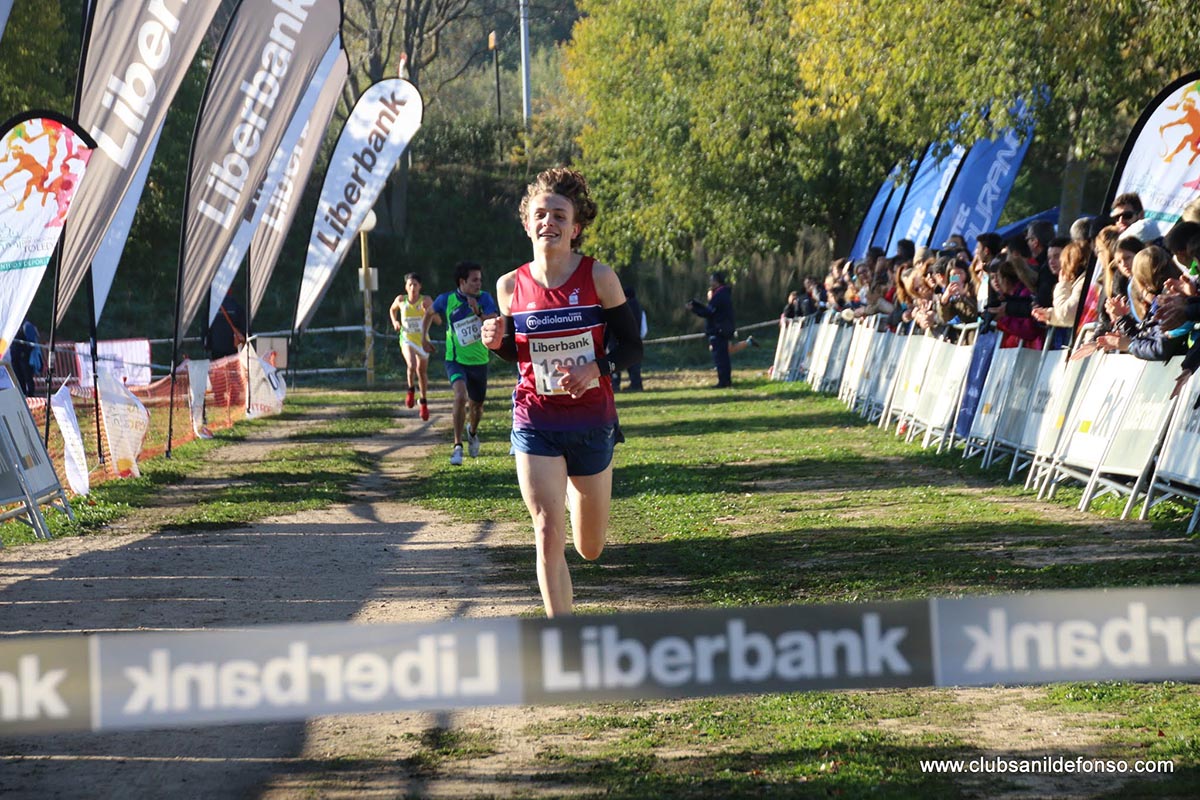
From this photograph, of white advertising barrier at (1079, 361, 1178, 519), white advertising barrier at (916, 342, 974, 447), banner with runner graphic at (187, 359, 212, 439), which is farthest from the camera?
banner with runner graphic at (187, 359, 212, 439)

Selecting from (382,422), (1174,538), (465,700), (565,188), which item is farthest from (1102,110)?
(465,700)

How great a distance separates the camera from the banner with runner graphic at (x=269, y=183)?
21328 mm

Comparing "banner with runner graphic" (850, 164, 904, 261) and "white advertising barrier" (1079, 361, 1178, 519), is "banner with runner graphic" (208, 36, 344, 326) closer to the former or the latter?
"white advertising barrier" (1079, 361, 1178, 519)

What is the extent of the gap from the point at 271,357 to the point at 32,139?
17.6 meters

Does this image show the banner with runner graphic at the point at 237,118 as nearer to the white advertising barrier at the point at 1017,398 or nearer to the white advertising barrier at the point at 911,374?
the white advertising barrier at the point at 911,374

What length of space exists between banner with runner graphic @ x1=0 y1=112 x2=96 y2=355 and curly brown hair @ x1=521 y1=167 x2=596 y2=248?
22.6 feet

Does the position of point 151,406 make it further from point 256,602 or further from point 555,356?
point 555,356

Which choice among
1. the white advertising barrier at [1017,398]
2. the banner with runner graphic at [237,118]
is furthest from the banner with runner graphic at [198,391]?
the white advertising barrier at [1017,398]

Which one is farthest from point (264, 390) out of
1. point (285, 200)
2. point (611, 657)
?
point (611, 657)

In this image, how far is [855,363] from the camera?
24.9m

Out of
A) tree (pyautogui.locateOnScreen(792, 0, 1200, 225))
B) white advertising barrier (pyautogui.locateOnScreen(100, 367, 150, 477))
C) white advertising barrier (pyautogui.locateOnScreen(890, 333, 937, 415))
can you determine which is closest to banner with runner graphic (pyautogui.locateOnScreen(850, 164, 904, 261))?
tree (pyautogui.locateOnScreen(792, 0, 1200, 225))

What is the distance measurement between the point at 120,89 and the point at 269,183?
27.5 ft

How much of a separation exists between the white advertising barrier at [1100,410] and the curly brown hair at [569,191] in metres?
5.35

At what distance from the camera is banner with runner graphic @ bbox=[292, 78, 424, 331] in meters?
27.0
